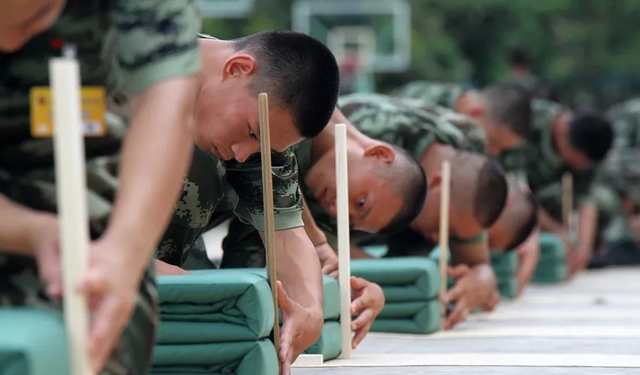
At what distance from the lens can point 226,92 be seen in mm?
4293

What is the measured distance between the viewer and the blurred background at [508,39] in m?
29.8

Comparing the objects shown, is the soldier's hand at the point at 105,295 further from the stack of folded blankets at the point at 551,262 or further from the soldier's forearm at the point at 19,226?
the stack of folded blankets at the point at 551,262

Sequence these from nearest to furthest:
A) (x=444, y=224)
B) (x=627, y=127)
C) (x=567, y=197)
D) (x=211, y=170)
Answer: (x=211, y=170), (x=444, y=224), (x=567, y=197), (x=627, y=127)

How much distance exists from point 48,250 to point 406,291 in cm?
419

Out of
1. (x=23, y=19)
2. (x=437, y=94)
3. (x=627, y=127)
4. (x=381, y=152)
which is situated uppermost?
(x=23, y=19)

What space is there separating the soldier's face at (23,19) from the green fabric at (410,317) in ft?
13.8

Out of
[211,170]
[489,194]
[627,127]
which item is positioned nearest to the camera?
[211,170]

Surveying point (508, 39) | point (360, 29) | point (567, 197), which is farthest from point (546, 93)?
point (508, 39)

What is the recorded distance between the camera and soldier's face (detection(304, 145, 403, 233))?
224 inches

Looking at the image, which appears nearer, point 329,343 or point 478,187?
point 329,343

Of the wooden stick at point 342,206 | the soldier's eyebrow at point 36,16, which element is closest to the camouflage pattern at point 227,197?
the wooden stick at point 342,206

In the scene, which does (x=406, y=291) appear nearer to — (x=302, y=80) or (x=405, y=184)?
(x=405, y=184)

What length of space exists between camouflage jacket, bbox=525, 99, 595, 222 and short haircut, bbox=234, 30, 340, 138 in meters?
6.87

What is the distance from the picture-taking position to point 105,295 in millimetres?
2203
